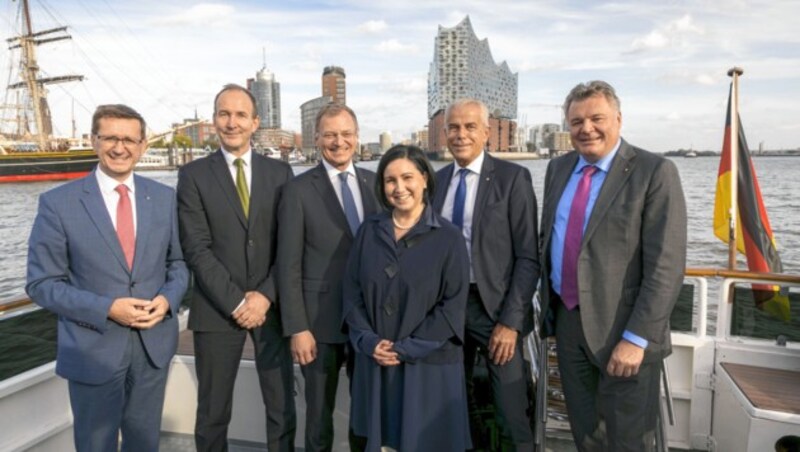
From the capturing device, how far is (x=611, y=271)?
7.32ft

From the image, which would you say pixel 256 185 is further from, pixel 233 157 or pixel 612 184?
pixel 612 184

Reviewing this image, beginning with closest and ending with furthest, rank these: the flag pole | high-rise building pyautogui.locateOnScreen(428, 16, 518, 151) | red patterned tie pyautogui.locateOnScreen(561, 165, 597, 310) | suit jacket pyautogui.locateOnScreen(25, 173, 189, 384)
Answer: suit jacket pyautogui.locateOnScreen(25, 173, 189, 384) < red patterned tie pyautogui.locateOnScreen(561, 165, 597, 310) < the flag pole < high-rise building pyautogui.locateOnScreen(428, 16, 518, 151)

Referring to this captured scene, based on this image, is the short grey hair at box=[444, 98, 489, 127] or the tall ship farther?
the tall ship

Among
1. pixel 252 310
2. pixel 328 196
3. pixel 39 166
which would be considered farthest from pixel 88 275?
pixel 39 166

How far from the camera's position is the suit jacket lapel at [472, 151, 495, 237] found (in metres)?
2.49

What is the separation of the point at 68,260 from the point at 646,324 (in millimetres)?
2387

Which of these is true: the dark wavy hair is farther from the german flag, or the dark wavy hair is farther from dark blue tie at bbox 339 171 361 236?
the german flag

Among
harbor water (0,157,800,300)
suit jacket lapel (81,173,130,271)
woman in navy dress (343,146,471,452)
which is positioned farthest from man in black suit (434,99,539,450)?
harbor water (0,157,800,300)

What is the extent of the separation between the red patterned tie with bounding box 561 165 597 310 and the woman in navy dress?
1.65 ft

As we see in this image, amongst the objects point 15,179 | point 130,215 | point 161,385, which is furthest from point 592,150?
point 15,179

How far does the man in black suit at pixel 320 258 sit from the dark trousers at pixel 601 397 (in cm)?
107

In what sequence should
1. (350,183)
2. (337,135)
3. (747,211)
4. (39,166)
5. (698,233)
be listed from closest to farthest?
(337,135)
(350,183)
(747,211)
(698,233)
(39,166)

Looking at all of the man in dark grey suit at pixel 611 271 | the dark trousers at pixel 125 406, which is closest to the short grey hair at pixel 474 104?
the man in dark grey suit at pixel 611 271

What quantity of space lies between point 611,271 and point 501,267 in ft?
1.60
